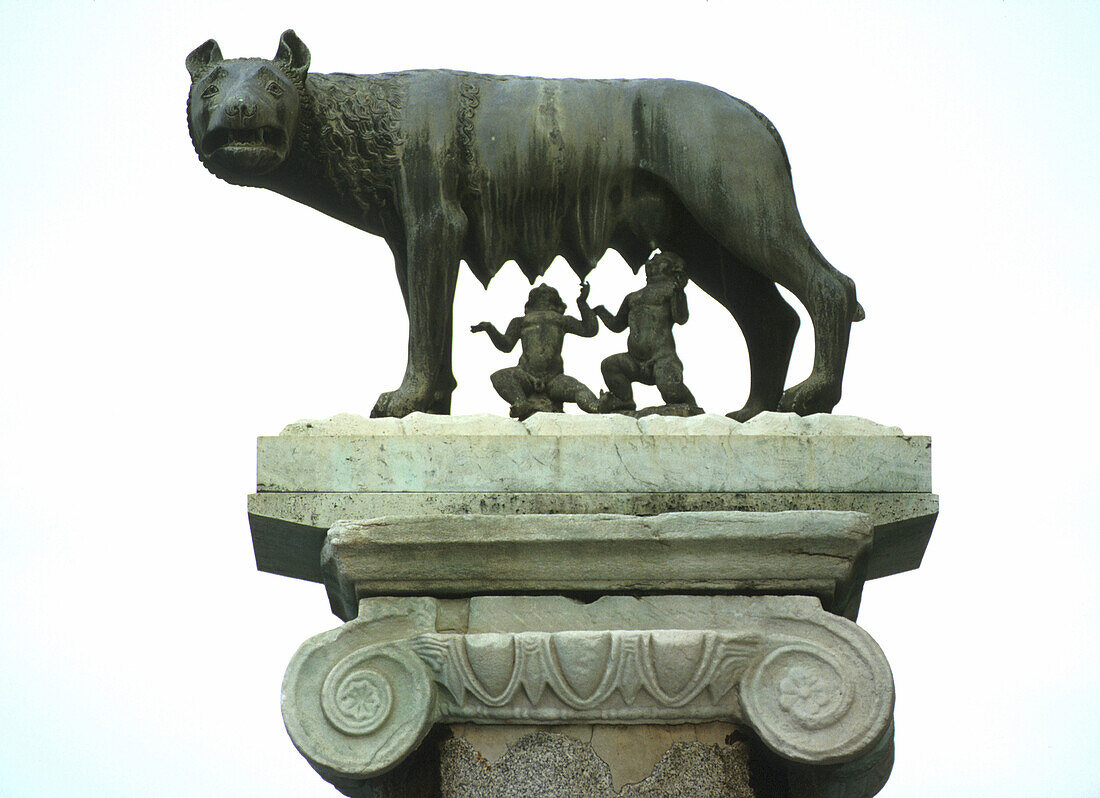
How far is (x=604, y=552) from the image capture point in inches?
241

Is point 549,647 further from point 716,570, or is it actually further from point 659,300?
point 659,300

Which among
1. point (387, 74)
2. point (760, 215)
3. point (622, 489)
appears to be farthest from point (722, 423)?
point (387, 74)

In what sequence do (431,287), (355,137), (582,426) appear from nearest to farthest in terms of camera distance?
1. (582,426)
2. (431,287)
3. (355,137)

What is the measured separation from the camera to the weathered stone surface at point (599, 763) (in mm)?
6035

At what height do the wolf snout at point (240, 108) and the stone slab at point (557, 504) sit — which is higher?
the wolf snout at point (240, 108)

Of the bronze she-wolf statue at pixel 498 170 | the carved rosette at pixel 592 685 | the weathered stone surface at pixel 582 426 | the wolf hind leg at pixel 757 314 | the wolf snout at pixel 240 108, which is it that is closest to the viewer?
the carved rosette at pixel 592 685

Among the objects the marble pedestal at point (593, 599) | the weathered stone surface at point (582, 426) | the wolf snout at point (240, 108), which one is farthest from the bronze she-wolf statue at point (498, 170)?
the marble pedestal at point (593, 599)

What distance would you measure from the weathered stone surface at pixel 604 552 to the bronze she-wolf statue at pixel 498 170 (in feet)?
2.30

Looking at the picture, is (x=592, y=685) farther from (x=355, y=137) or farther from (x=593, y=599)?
(x=355, y=137)

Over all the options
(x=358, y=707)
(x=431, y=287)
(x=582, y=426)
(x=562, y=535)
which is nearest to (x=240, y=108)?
(x=431, y=287)

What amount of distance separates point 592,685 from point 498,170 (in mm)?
2041

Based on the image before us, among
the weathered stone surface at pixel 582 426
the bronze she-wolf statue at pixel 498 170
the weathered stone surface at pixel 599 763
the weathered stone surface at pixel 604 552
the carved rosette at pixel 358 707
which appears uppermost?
the bronze she-wolf statue at pixel 498 170

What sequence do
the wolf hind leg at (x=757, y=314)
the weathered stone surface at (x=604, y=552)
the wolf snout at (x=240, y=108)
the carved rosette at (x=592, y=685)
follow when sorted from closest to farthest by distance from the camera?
the carved rosette at (x=592, y=685), the weathered stone surface at (x=604, y=552), the wolf snout at (x=240, y=108), the wolf hind leg at (x=757, y=314)

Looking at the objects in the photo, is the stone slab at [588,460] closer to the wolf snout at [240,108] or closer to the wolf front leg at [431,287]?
the wolf front leg at [431,287]
